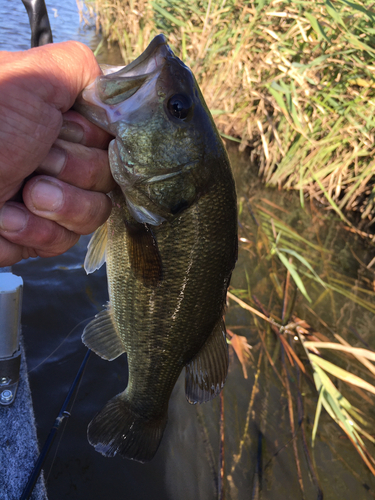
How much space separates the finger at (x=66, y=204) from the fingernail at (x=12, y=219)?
0.05 m

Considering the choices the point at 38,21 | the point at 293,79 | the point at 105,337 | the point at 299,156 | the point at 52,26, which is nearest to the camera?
the point at 38,21

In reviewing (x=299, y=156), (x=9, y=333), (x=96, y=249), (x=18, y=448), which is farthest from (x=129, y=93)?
(x=299, y=156)

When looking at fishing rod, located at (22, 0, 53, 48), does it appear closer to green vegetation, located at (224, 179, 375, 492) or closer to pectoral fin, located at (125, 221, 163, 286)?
pectoral fin, located at (125, 221, 163, 286)

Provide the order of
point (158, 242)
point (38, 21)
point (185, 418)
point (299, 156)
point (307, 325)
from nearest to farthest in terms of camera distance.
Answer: point (158, 242), point (38, 21), point (185, 418), point (307, 325), point (299, 156)

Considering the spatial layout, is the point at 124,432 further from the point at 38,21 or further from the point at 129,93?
the point at 38,21

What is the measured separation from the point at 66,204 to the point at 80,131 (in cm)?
27

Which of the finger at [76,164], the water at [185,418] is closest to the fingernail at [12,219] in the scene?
the finger at [76,164]

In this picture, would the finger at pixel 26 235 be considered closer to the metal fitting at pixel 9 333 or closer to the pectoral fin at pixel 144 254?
the pectoral fin at pixel 144 254

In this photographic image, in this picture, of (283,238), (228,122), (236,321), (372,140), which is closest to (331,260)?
(283,238)

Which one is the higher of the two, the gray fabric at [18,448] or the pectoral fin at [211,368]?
the pectoral fin at [211,368]

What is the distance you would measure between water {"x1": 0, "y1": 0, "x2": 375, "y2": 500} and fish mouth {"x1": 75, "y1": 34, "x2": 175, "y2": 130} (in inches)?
74.7

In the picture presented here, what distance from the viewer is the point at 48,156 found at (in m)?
1.28

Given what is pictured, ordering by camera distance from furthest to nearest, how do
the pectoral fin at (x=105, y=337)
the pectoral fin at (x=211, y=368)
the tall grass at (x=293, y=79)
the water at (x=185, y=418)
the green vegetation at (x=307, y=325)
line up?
the tall grass at (x=293, y=79)
the green vegetation at (x=307, y=325)
the water at (x=185, y=418)
the pectoral fin at (x=105, y=337)
the pectoral fin at (x=211, y=368)

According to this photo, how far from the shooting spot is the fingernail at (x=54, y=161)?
128cm
